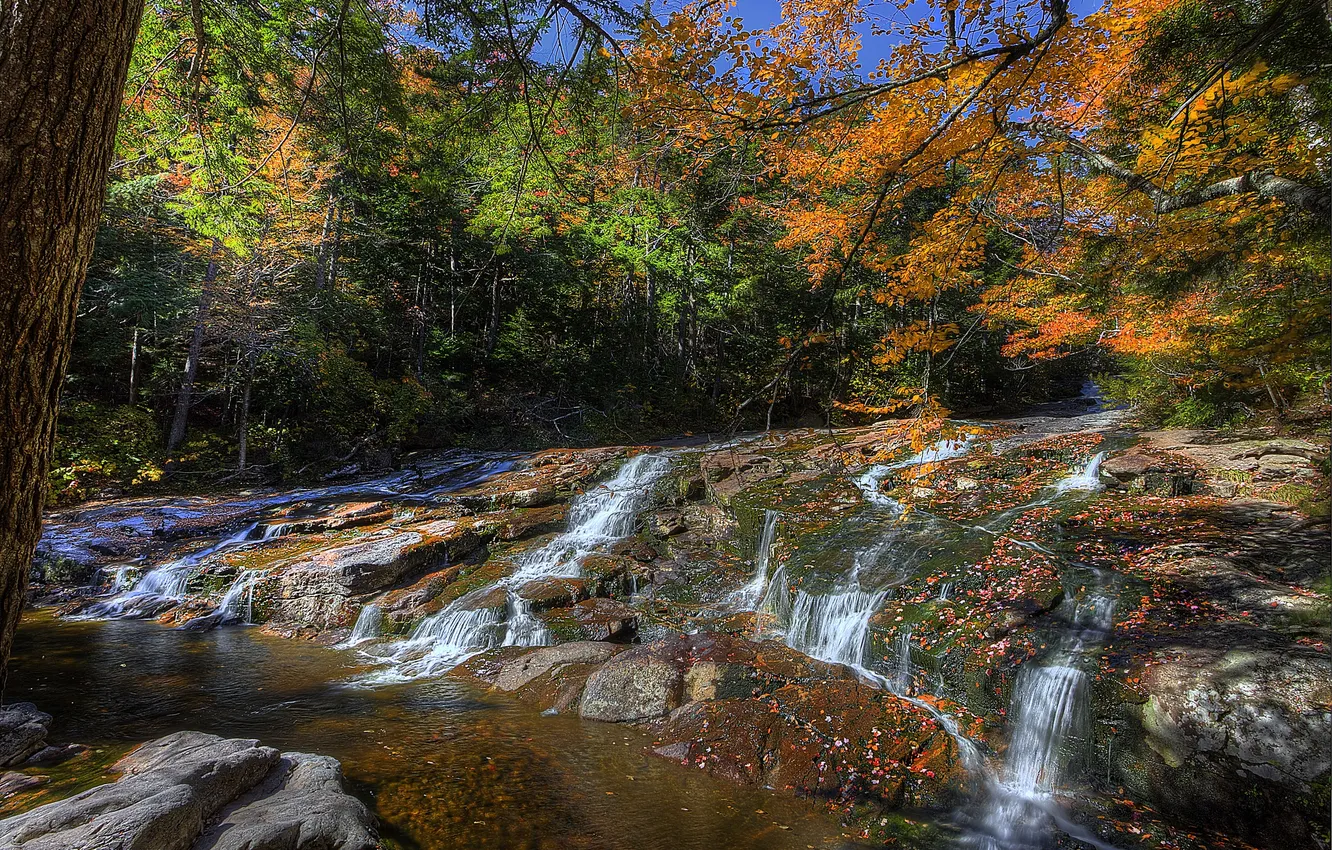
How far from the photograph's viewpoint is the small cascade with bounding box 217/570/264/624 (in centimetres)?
902

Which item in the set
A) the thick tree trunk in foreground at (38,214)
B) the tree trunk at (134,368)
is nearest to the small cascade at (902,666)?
the thick tree trunk in foreground at (38,214)

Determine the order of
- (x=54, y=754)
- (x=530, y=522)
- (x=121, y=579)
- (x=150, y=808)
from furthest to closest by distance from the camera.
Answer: (x=530, y=522) < (x=121, y=579) < (x=54, y=754) < (x=150, y=808)

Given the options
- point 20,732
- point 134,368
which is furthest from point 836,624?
point 134,368

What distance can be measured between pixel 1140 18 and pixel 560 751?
30.5 ft

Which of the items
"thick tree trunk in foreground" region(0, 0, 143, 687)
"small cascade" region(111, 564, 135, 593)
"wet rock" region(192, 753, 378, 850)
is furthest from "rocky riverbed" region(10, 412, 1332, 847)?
"thick tree trunk in foreground" region(0, 0, 143, 687)

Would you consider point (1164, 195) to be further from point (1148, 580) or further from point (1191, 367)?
point (1191, 367)

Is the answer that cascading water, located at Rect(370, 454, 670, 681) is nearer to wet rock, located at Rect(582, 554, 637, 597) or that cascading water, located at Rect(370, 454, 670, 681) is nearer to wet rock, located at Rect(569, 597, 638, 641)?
wet rock, located at Rect(582, 554, 637, 597)

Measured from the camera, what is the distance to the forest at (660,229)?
3566mm

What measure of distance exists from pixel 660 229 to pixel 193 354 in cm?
1141

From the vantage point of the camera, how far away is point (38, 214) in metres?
1.52

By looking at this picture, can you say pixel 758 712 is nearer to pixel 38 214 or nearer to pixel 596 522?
pixel 38 214

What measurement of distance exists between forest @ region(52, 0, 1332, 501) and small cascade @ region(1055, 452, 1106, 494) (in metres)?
2.12

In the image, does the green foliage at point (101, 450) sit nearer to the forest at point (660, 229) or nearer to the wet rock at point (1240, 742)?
the forest at point (660, 229)

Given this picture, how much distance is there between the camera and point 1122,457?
9.09 m
